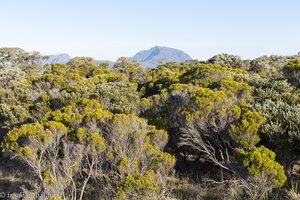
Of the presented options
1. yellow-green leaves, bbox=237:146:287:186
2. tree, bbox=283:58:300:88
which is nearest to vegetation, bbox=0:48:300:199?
yellow-green leaves, bbox=237:146:287:186

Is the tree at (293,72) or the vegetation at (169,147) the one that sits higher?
the tree at (293,72)

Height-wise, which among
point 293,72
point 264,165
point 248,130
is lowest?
point 264,165

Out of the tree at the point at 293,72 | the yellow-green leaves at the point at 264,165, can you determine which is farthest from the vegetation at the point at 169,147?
the tree at the point at 293,72

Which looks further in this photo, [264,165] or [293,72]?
[293,72]

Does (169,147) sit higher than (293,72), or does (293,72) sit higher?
(293,72)

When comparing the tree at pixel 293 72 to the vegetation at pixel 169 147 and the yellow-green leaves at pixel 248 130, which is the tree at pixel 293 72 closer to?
the vegetation at pixel 169 147

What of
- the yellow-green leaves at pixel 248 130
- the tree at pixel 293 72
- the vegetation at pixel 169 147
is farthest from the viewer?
the tree at pixel 293 72

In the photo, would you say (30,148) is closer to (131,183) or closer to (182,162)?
(131,183)

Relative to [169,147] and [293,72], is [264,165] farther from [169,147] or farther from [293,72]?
[293,72]

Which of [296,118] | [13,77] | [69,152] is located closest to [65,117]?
[69,152]

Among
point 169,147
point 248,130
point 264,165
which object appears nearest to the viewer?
point 264,165

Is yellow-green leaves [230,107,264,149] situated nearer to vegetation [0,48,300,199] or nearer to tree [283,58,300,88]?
vegetation [0,48,300,199]

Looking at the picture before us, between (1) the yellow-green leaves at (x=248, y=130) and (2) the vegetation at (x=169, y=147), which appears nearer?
(2) the vegetation at (x=169, y=147)

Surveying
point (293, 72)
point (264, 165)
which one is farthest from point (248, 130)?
point (293, 72)
